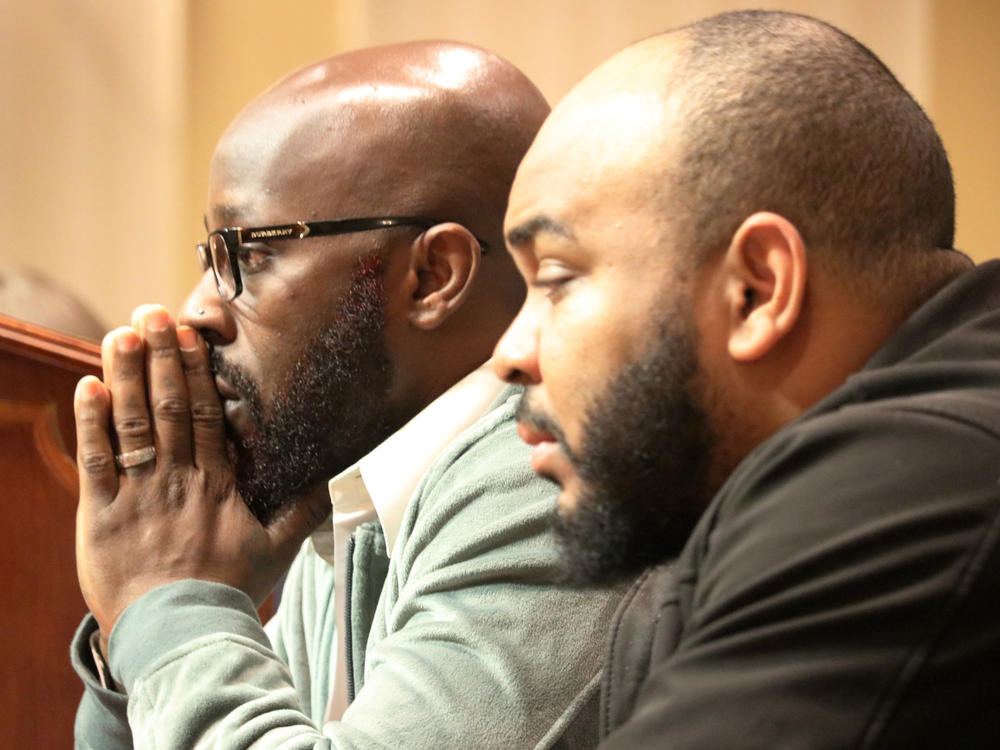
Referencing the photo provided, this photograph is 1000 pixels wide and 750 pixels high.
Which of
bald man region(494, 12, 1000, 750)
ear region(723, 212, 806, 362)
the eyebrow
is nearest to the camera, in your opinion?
bald man region(494, 12, 1000, 750)

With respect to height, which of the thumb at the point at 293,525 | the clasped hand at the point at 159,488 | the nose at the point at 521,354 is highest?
the nose at the point at 521,354

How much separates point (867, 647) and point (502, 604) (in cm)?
47

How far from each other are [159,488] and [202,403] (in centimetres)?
12

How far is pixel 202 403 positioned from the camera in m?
1.45

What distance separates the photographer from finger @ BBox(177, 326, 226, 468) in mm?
1438

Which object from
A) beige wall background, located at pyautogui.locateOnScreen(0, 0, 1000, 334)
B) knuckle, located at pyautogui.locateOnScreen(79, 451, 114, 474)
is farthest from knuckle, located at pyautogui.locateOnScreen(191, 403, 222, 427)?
beige wall background, located at pyautogui.locateOnScreen(0, 0, 1000, 334)

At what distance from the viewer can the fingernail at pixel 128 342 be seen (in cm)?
142

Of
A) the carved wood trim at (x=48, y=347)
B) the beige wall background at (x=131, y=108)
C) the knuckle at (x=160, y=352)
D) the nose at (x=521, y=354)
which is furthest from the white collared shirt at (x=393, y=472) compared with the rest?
the beige wall background at (x=131, y=108)

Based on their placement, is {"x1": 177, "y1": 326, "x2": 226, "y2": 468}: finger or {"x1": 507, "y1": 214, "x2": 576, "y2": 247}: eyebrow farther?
{"x1": 177, "y1": 326, "x2": 226, "y2": 468}: finger

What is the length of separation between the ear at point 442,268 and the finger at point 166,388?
0.91ft

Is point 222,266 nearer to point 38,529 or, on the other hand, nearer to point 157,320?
point 157,320

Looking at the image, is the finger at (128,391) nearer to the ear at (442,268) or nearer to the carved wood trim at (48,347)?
the ear at (442,268)

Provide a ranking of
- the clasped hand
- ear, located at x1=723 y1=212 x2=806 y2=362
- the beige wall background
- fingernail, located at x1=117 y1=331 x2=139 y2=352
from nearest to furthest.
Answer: ear, located at x1=723 y1=212 x2=806 y2=362 < the clasped hand < fingernail, located at x1=117 y1=331 x2=139 y2=352 < the beige wall background

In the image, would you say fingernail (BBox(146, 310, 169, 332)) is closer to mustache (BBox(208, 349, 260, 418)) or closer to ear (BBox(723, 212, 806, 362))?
mustache (BBox(208, 349, 260, 418))
